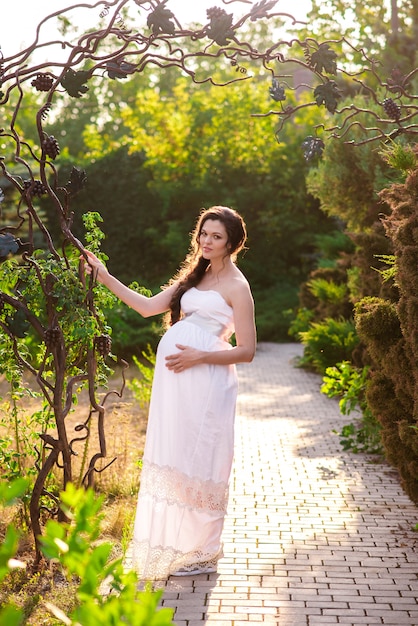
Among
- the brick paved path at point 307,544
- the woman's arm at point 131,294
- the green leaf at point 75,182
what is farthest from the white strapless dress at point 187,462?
the green leaf at point 75,182

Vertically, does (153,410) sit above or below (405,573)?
above

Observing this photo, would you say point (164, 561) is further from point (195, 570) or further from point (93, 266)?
point (93, 266)

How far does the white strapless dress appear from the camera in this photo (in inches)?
175

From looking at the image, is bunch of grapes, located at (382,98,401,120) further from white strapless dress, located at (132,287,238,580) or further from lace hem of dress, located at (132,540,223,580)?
lace hem of dress, located at (132,540,223,580)

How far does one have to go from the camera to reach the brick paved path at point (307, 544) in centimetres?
399

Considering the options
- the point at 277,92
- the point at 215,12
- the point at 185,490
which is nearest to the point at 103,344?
the point at 185,490

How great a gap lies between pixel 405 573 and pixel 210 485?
1.21 metres

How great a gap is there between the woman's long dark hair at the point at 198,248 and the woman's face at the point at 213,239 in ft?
0.08

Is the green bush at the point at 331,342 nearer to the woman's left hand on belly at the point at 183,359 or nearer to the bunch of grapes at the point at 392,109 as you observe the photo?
the bunch of grapes at the point at 392,109

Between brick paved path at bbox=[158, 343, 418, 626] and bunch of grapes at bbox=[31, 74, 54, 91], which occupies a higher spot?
bunch of grapes at bbox=[31, 74, 54, 91]

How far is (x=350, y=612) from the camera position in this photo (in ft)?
13.0

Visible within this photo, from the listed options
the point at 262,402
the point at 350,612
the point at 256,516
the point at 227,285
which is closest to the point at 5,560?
the point at 350,612

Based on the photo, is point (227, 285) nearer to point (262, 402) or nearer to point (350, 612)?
point (350, 612)

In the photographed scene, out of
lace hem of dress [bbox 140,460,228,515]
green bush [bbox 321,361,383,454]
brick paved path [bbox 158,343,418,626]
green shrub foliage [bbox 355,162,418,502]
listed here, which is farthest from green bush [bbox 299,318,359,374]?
lace hem of dress [bbox 140,460,228,515]
